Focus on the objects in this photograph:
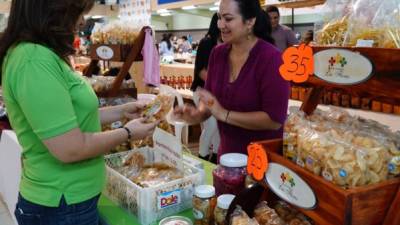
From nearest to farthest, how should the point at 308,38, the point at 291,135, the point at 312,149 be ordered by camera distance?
the point at 312,149 < the point at 291,135 < the point at 308,38

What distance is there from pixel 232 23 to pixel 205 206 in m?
0.89

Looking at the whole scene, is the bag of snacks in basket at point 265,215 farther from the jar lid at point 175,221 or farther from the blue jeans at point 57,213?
the blue jeans at point 57,213

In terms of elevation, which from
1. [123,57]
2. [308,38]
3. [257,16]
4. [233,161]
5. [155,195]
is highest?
[257,16]

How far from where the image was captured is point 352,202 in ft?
2.30

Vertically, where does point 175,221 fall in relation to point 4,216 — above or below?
above

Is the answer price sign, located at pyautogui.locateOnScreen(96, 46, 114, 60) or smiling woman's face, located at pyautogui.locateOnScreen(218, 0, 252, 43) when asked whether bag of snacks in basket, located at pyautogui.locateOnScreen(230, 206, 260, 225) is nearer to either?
smiling woman's face, located at pyautogui.locateOnScreen(218, 0, 252, 43)

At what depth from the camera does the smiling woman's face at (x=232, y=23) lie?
169 centimetres

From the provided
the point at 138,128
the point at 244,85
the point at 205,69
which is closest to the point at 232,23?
the point at 244,85

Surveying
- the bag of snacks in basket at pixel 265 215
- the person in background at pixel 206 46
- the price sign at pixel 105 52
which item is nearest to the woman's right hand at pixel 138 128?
the bag of snacks in basket at pixel 265 215

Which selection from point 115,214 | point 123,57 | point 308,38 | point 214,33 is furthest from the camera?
point 214,33

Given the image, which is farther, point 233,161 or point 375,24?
point 233,161

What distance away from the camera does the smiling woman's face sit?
5.53ft

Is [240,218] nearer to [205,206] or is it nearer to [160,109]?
[205,206]

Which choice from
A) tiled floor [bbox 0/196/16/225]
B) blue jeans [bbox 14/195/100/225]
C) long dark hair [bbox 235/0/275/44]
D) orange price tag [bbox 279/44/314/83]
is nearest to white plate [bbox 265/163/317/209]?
orange price tag [bbox 279/44/314/83]
